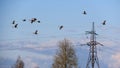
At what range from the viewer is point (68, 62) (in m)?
62.8

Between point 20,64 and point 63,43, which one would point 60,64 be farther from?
point 20,64

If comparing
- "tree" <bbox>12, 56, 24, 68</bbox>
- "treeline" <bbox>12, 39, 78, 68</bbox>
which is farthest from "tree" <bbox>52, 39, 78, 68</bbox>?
"tree" <bbox>12, 56, 24, 68</bbox>

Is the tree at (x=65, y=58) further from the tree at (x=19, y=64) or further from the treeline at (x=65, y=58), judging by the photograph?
the tree at (x=19, y=64)

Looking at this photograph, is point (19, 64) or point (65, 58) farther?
point (19, 64)

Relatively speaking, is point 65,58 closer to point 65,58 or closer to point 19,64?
point 65,58

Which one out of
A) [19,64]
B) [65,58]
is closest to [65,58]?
[65,58]

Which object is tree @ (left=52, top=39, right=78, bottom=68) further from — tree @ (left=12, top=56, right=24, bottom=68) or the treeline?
tree @ (left=12, top=56, right=24, bottom=68)

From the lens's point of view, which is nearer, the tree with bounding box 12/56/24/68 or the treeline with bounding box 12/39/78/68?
the treeline with bounding box 12/39/78/68

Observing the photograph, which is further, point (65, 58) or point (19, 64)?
point (19, 64)

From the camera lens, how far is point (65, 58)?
206 feet

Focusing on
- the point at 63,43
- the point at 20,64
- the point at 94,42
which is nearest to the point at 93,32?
the point at 94,42

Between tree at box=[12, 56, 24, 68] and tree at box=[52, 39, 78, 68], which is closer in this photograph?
tree at box=[52, 39, 78, 68]

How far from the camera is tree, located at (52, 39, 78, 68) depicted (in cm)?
6262

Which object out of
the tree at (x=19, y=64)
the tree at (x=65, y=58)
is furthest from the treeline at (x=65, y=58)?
the tree at (x=19, y=64)
